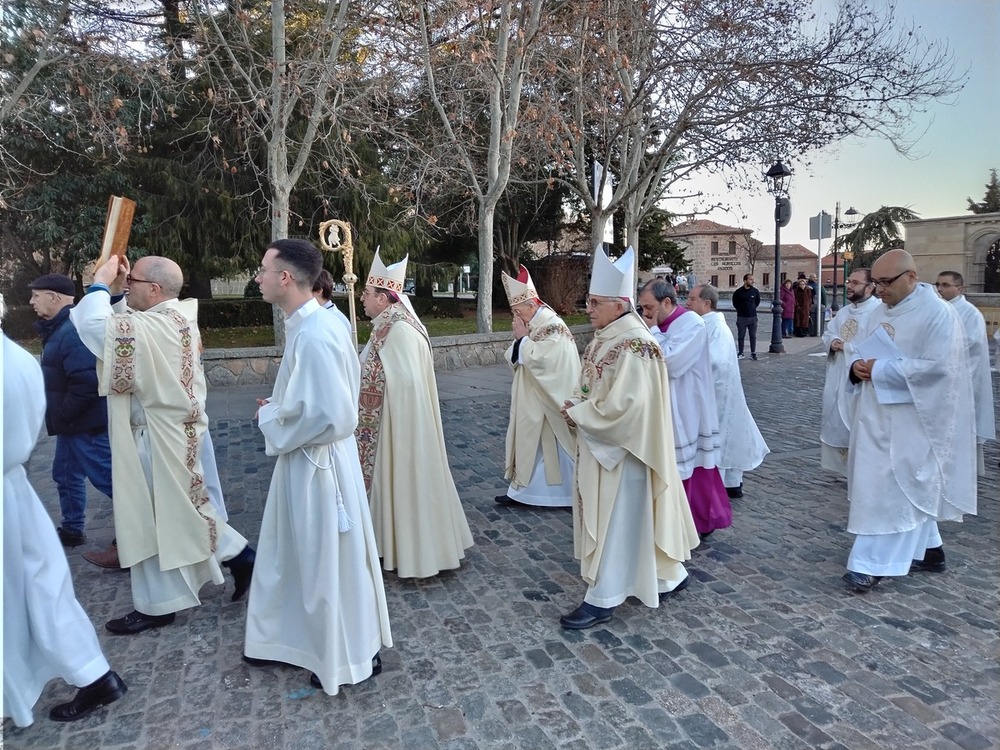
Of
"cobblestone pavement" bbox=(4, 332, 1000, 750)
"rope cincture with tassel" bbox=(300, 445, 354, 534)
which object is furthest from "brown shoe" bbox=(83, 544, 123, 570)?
"rope cincture with tassel" bbox=(300, 445, 354, 534)

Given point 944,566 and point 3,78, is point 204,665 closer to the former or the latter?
point 944,566

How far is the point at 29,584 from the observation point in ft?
9.00

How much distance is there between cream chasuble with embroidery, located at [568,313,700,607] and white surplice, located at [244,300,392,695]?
1265 millimetres

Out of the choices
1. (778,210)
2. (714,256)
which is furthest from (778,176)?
(714,256)

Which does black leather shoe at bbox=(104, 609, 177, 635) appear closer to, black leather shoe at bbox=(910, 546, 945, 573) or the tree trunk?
black leather shoe at bbox=(910, 546, 945, 573)

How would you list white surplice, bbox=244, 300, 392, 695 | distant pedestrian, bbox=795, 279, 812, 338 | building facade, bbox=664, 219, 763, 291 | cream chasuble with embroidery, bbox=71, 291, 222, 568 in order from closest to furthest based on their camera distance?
white surplice, bbox=244, 300, 392, 695 < cream chasuble with embroidery, bbox=71, 291, 222, 568 < distant pedestrian, bbox=795, 279, 812, 338 < building facade, bbox=664, 219, 763, 291

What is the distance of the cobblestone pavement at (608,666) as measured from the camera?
2.95 m

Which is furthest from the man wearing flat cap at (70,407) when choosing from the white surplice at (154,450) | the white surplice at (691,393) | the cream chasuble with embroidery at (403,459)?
the white surplice at (691,393)

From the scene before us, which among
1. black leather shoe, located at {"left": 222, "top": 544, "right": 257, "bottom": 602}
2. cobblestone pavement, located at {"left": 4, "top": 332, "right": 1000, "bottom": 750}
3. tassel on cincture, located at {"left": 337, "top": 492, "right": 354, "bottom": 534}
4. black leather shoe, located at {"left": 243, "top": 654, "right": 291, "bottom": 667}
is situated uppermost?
tassel on cincture, located at {"left": 337, "top": 492, "right": 354, "bottom": 534}

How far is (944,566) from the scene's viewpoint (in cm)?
461

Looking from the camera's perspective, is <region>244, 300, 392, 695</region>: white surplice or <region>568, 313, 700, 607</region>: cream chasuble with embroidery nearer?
<region>244, 300, 392, 695</region>: white surplice

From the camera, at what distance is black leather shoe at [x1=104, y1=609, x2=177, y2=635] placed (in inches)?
149

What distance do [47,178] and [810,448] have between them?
1712 centimetres

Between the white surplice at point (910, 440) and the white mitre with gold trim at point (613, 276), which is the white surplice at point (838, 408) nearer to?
the white surplice at point (910, 440)
